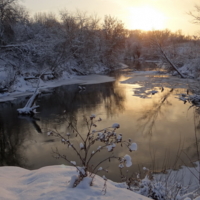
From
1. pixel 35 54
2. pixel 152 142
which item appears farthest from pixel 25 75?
pixel 152 142

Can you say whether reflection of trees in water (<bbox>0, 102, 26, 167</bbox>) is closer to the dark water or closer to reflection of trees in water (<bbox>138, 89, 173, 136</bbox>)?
the dark water

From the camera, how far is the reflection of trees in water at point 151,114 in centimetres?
1005

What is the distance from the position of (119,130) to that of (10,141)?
4.73 meters

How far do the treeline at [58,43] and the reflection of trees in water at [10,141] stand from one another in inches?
315

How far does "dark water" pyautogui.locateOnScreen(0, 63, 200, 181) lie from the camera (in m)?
6.98

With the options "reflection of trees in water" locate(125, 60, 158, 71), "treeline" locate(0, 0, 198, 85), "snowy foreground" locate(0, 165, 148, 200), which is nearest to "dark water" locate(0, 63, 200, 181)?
"snowy foreground" locate(0, 165, 148, 200)

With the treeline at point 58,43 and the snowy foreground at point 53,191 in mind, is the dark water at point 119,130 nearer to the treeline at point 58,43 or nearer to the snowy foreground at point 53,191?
the snowy foreground at point 53,191

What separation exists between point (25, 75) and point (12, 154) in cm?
1648

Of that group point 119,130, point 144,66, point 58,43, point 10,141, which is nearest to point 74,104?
point 119,130

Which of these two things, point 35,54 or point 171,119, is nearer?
point 171,119

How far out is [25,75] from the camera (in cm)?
2261

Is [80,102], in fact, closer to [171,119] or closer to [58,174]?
[171,119]

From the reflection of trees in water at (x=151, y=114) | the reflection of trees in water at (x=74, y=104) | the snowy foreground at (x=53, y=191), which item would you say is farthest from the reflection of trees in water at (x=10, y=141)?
the reflection of trees in water at (x=151, y=114)

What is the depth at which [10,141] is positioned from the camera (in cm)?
872
